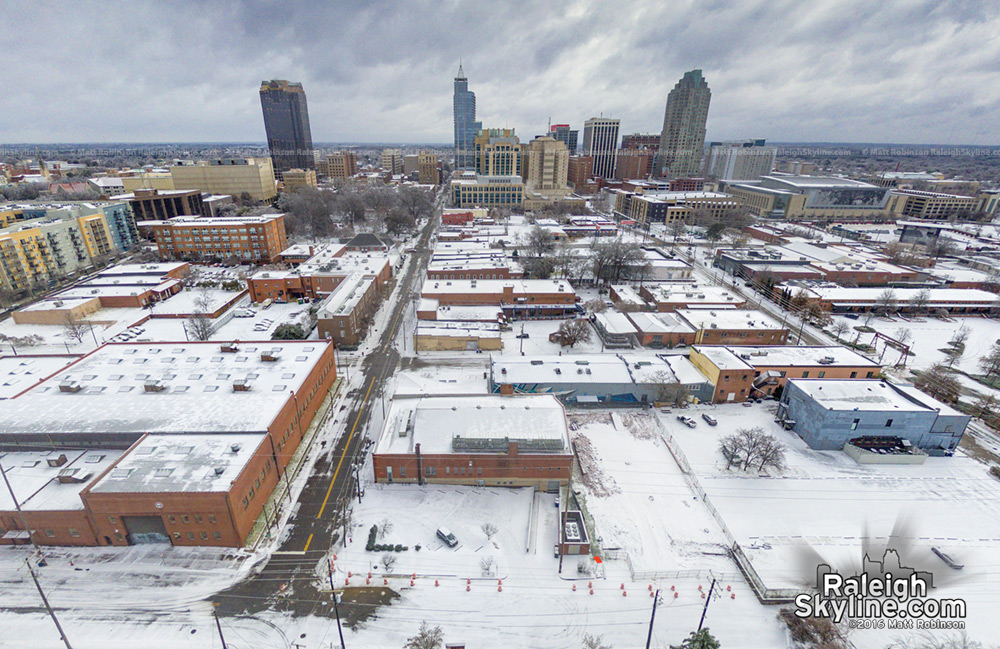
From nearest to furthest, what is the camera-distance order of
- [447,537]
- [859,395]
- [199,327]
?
[447,537] → [859,395] → [199,327]

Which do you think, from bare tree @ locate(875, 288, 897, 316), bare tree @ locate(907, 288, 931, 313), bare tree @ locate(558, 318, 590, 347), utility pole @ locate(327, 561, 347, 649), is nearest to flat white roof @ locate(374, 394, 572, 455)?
utility pole @ locate(327, 561, 347, 649)

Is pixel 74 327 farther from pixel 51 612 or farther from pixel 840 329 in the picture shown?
pixel 840 329

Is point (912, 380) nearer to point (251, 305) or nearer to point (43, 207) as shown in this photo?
point (251, 305)

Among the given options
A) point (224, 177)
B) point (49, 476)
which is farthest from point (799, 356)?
point (224, 177)

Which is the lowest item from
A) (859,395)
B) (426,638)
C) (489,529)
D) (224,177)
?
(489,529)

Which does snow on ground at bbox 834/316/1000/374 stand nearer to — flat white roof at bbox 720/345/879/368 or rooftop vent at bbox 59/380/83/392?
flat white roof at bbox 720/345/879/368

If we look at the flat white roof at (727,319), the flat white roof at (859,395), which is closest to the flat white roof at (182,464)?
the flat white roof at (859,395)

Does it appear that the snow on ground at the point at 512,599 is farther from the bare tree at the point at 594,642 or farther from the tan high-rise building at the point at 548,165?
the tan high-rise building at the point at 548,165
